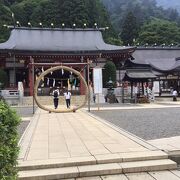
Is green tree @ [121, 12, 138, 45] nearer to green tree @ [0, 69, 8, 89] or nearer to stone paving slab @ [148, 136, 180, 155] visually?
green tree @ [0, 69, 8, 89]

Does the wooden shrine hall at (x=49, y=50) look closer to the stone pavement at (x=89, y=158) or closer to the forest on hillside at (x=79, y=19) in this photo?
the forest on hillside at (x=79, y=19)

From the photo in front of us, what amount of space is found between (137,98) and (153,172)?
27.2m

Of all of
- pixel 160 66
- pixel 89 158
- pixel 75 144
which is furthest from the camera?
pixel 160 66

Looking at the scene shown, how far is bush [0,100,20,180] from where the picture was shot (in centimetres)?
413

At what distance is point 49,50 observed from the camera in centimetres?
3712

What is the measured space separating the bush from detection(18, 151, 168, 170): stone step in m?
1.92

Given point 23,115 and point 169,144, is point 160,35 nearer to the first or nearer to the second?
point 23,115

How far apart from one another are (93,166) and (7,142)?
8.66 feet

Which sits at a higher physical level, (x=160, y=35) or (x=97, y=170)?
(x=160, y=35)

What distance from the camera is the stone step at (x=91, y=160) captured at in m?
6.63

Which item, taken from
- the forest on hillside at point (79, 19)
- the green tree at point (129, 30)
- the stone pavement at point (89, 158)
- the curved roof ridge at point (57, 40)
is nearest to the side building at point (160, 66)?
the curved roof ridge at point (57, 40)

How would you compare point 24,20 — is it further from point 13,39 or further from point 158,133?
point 158,133

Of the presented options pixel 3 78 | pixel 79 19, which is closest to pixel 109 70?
pixel 3 78

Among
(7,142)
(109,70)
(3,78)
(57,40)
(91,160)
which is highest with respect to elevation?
(57,40)
